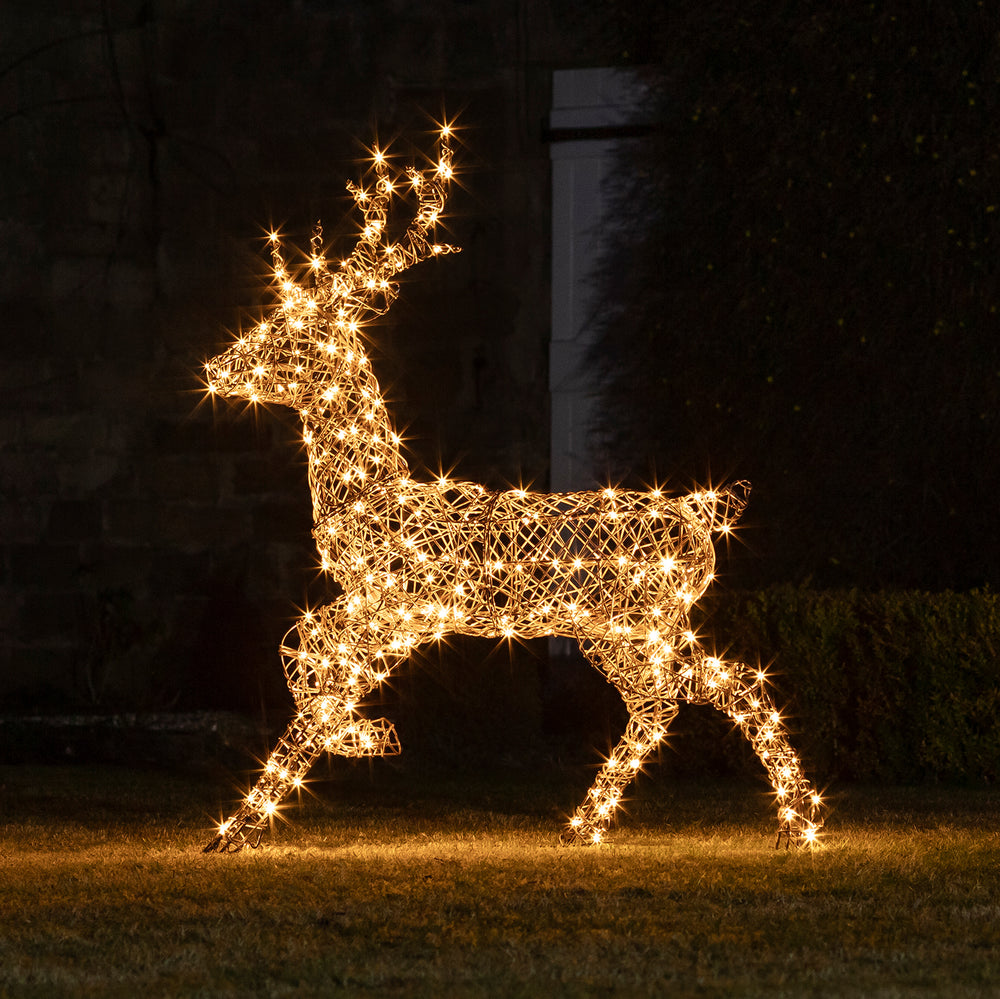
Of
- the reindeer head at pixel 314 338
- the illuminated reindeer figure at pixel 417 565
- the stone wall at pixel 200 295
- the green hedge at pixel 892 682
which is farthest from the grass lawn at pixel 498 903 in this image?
the stone wall at pixel 200 295

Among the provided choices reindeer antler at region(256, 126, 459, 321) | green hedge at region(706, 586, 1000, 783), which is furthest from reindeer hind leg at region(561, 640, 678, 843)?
green hedge at region(706, 586, 1000, 783)

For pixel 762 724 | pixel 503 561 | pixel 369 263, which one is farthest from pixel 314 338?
pixel 762 724

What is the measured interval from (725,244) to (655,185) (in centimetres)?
66

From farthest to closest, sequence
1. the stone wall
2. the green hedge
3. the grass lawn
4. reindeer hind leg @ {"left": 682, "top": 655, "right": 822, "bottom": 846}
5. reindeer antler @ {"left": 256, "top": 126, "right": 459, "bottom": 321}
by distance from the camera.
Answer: the stone wall < the green hedge < reindeer antler @ {"left": 256, "top": 126, "right": 459, "bottom": 321} < reindeer hind leg @ {"left": 682, "top": 655, "right": 822, "bottom": 846} < the grass lawn

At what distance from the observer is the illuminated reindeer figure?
20.6 ft

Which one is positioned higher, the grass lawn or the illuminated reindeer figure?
the illuminated reindeer figure

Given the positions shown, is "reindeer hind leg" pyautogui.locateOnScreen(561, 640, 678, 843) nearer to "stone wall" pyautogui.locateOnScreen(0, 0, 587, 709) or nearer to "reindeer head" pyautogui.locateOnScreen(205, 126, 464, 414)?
"reindeer head" pyautogui.locateOnScreen(205, 126, 464, 414)

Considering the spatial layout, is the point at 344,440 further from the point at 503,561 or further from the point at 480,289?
the point at 480,289

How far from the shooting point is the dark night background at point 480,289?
10.6 m

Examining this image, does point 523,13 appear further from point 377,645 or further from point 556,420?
point 377,645

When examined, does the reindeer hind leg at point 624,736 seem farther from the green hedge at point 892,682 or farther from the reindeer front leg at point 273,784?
the green hedge at point 892,682

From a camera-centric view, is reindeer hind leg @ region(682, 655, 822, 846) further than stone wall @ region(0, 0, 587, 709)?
No

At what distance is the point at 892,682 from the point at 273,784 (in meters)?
4.21

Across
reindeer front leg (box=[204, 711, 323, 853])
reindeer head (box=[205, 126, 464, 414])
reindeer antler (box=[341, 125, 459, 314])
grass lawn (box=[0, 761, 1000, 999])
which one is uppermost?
reindeer antler (box=[341, 125, 459, 314])
